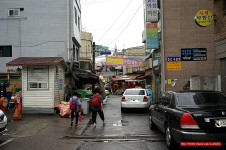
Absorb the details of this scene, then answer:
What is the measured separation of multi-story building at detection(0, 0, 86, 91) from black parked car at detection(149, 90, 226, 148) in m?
16.1

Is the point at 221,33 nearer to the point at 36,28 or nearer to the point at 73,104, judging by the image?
the point at 73,104

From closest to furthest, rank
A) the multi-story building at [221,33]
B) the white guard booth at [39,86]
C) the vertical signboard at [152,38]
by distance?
the multi-story building at [221,33] < the white guard booth at [39,86] < the vertical signboard at [152,38]

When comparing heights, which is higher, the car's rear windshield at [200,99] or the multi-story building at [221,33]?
the multi-story building at [221,33]

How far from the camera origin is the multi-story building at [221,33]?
14.5 meters

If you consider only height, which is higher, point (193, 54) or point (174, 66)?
point (193, 54)

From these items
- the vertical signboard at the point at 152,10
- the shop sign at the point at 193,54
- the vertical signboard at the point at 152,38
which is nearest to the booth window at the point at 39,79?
the shop sign at the point at 193,54

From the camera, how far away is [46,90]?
17641 millimetres

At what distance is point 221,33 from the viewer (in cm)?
1480

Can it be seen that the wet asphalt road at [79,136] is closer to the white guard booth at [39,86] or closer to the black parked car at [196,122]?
the black parked car at [196,122]

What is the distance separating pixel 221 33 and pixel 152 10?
8.37 meters

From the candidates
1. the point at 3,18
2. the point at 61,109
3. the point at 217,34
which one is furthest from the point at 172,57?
the point at 3,18

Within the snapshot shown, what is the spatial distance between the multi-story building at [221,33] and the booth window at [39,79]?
875 centimetres

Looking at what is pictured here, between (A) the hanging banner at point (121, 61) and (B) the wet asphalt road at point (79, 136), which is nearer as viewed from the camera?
(B) the wet asphalt road at point (79, 136)

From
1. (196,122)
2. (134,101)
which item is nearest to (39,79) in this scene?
(134,101)
